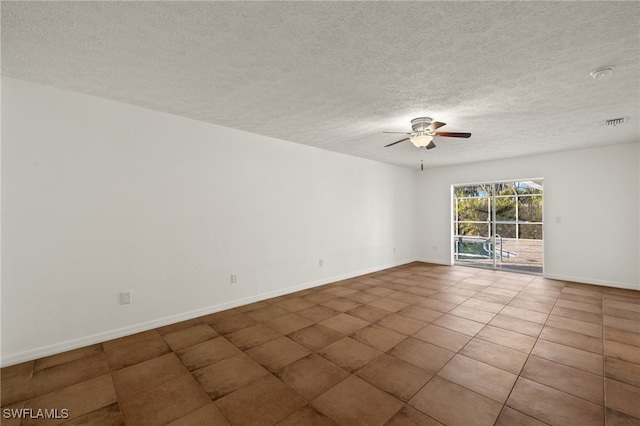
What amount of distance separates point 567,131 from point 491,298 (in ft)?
9.35

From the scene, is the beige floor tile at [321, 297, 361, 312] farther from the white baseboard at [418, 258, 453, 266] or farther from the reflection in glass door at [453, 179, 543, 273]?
the reflection in glass door at [453, 179, 543, 273]

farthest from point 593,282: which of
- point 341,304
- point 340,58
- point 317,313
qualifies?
point 340,58

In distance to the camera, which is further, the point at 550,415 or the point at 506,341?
the point at 506,341

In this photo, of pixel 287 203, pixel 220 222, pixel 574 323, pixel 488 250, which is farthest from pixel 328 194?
pixel 488 250

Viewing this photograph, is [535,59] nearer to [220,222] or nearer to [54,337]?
[220,222]

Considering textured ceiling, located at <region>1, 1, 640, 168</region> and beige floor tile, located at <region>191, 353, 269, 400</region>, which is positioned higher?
textured ceiling, located at <region>1, 1, 640, 168</region>

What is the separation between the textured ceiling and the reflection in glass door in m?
2.86

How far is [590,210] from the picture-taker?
5.20 m

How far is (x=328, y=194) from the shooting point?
17.7 ft

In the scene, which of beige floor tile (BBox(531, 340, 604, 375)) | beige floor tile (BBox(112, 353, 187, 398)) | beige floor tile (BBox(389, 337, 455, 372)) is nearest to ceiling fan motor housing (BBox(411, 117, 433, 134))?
beige floor tile (BBox(389, 337, 455, 372))

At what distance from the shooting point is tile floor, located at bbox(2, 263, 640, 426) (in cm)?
189

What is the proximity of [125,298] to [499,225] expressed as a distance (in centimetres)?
754

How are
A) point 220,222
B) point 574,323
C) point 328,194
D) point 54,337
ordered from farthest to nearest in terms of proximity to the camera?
point 328,194
point 220,222
point 574,323
point 54,337

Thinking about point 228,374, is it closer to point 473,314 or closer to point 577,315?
point 473,314
